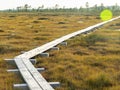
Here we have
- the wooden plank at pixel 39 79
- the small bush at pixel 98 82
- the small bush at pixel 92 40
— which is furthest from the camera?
the small bush at pixel 92 40

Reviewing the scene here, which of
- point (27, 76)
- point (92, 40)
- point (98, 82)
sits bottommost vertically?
point (92, 40)

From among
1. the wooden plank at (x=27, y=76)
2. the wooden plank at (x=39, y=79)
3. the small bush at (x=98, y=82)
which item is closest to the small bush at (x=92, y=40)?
the wooden plank at (x=27, y=76)

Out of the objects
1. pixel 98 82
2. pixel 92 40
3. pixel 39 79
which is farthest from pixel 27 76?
pixel 92 40

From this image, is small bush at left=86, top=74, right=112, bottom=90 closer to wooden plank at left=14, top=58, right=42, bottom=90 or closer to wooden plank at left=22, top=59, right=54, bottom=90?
wooden plank at left=22, top=59, right=54, bottom=90

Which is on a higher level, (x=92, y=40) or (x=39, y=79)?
(x=39, y=79)

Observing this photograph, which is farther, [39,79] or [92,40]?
[92,40]

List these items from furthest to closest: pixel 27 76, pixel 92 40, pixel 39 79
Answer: pixel 92 40 < pixel 27 76 < pixel 39 79

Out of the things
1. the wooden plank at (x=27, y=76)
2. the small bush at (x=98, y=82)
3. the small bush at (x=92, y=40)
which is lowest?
the small bush at (x=92, y=40)

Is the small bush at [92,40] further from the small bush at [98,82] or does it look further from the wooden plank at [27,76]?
the small bush at [98,82]

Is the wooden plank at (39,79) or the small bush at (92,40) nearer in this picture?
the wooden plank at (39,79)

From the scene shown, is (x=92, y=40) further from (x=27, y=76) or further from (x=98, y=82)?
(x=27, y=76)

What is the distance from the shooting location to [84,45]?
57.4 feet

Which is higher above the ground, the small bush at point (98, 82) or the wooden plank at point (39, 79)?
the wooden plank at point (39, 79)

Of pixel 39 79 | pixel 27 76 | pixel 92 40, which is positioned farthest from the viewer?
pixel 92 40
